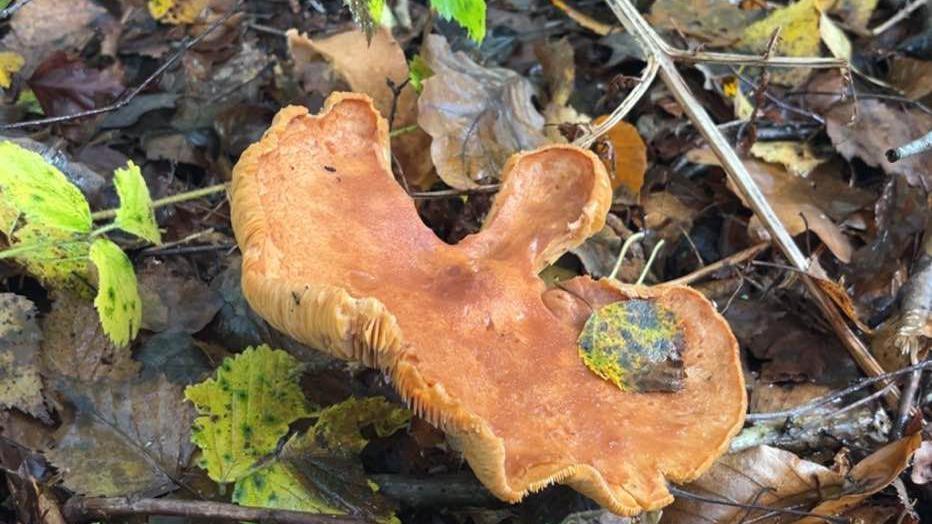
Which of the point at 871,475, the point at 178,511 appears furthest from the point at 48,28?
the point at 871,475

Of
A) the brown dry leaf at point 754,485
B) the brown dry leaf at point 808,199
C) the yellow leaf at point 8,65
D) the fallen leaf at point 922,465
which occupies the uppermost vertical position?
the yellow leaf at point 8,65

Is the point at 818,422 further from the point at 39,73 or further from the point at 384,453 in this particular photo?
the point at 39,73

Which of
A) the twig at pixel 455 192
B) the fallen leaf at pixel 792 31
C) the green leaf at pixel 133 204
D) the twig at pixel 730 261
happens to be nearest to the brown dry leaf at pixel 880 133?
the fallen leaf at pixel 792 31

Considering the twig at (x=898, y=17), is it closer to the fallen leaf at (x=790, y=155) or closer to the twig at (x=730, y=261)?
the fallen leaf at (x=790, y=155)

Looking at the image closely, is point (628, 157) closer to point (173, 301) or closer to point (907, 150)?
point (907, 150)

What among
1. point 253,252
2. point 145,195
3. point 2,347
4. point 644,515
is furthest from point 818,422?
point 2,347
